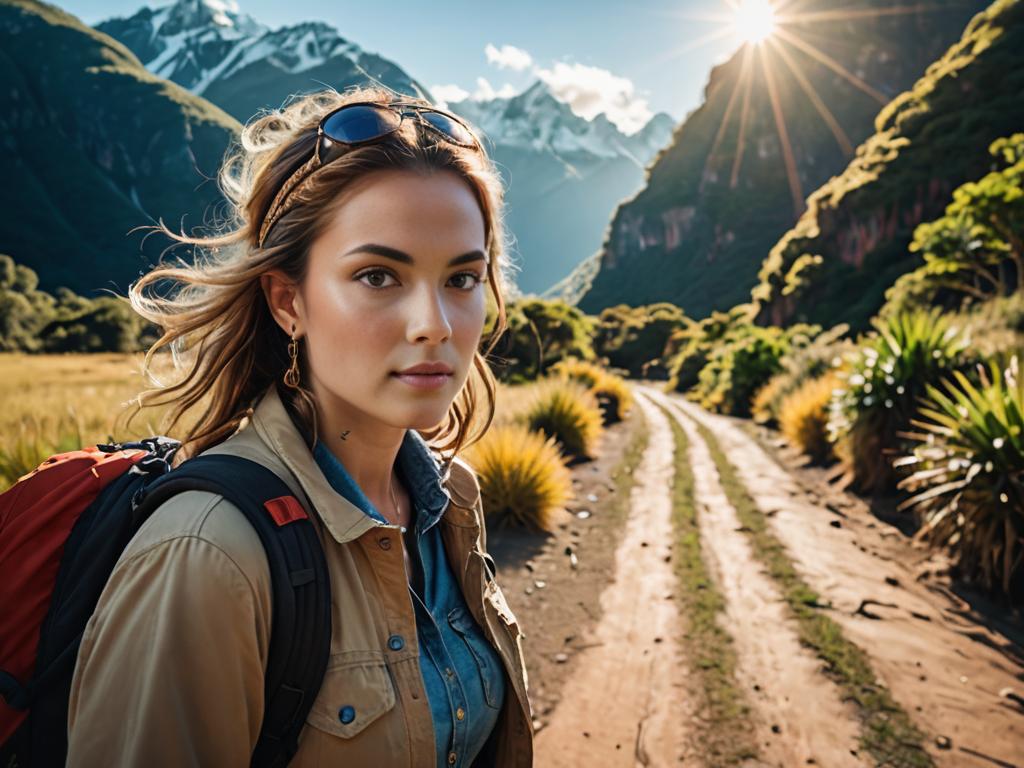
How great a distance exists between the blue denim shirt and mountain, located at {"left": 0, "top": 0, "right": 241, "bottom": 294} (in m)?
87.1

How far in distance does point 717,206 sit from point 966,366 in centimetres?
11648

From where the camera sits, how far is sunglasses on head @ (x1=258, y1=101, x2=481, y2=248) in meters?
1.38

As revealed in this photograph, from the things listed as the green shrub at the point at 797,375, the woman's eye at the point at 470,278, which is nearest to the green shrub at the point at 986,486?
the woman's eye at the point at 470,278

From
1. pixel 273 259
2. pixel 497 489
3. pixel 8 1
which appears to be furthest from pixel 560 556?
pixel 8 1

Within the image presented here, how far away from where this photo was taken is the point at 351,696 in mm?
1074

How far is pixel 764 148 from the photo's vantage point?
10756 cm

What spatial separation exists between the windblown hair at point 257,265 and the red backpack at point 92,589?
33cm

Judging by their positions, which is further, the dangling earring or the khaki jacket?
the dangling earring

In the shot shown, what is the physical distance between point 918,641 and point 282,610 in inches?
211

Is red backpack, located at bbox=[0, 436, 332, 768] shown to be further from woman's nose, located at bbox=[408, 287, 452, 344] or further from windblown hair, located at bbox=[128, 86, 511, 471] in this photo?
woman's nose, located at bbox=[408, 287, 452, 344]

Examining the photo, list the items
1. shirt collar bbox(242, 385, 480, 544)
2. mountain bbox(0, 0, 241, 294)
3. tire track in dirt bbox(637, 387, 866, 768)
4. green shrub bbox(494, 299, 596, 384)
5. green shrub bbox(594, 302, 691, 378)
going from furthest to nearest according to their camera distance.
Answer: mountain bbox(0, 0, 241, 294) → green shrub bbox(594, 302, 691, 378) → green shrub bbox(494, 299, 596, 384) → tire track in dirt bbox(637, 387, 866, 768) → shirt collar bbox(242, 385, 480, 544)

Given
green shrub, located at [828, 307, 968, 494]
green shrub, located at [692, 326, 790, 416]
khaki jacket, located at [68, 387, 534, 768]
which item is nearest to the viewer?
khaki jacket, located at [68, 387, 534, 768]

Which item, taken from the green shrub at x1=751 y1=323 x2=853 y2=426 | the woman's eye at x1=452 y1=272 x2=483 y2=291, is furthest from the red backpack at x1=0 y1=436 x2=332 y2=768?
the green shrub at x1=751 y1=323 x2=853 y2=426

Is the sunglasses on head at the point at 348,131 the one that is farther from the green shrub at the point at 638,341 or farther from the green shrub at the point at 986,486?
the green shrub at the point at 638,341
